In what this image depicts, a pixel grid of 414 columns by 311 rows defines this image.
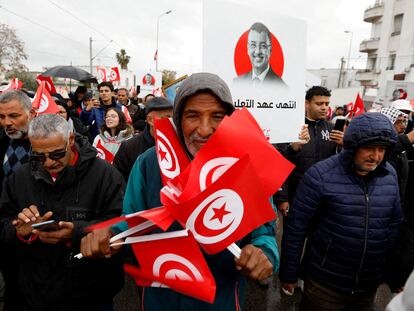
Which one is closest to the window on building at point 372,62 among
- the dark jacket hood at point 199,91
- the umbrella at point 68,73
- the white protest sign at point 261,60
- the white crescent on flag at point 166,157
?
the umbrella at point 68,73

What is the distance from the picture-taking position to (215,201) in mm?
1048

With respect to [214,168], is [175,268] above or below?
below

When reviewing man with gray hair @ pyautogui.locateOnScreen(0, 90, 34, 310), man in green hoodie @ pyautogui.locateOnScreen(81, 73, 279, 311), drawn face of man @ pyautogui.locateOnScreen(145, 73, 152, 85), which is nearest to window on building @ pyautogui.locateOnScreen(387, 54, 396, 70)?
drawn face of man @ pyautogui.locateOnScreen(145, 73, 152, 85)

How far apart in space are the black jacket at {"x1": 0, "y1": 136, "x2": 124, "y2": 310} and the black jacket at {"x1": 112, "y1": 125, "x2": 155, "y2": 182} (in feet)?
3.83

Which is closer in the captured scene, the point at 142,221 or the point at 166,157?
the point at 142,221

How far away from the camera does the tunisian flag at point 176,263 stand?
1093mm

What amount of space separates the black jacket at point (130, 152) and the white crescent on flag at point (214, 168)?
2146 mm

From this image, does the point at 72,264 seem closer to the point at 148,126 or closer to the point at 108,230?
the point at 108,230

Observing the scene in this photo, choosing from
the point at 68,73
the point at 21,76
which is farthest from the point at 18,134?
the point at 21,76

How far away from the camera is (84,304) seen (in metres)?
1.92

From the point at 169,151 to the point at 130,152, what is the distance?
1.94 m

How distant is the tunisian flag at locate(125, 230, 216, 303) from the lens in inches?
43.0

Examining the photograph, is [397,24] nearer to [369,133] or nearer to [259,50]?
[259,50]

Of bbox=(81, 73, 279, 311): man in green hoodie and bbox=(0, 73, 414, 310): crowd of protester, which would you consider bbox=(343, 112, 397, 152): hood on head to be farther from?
bbox=(81, 73, 279, 311): man in green hoodie
